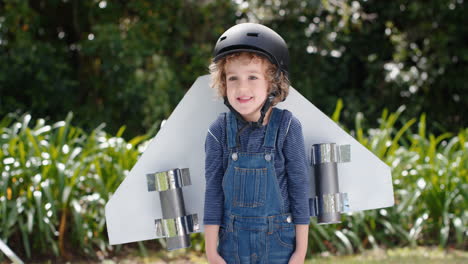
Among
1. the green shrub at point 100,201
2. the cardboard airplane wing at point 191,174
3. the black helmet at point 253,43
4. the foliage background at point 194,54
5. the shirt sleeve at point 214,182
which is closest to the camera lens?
the black helmet at point 253,43

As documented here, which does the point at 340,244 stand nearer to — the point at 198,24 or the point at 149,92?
the point at 149,92

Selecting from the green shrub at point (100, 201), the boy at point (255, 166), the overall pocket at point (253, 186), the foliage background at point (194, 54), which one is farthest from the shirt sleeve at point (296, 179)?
the foliage background at point (194, 54)

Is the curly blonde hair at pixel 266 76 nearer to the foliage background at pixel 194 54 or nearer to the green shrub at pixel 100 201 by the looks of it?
the green shrub at pixel 100 201

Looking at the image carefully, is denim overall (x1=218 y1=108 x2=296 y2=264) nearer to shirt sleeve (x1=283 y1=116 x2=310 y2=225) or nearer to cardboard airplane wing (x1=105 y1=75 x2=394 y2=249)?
shirt sleeve (x1=283 y1=116 x2=310 y2=225)

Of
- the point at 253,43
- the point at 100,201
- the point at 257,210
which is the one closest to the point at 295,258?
the point at 257,210

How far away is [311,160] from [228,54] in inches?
24.0

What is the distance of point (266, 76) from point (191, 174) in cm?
59

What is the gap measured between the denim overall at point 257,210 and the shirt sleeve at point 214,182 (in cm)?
6

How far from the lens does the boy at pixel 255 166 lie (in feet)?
6.84

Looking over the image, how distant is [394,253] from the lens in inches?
149

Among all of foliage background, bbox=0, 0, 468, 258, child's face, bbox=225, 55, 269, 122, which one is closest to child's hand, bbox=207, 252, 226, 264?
child's face, bbox=225, 55, 269, 122

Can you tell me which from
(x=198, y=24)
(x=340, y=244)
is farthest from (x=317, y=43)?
(x=340, y=244)

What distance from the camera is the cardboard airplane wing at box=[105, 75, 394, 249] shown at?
2391 millimetres

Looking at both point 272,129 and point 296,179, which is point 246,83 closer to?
point 272,129
